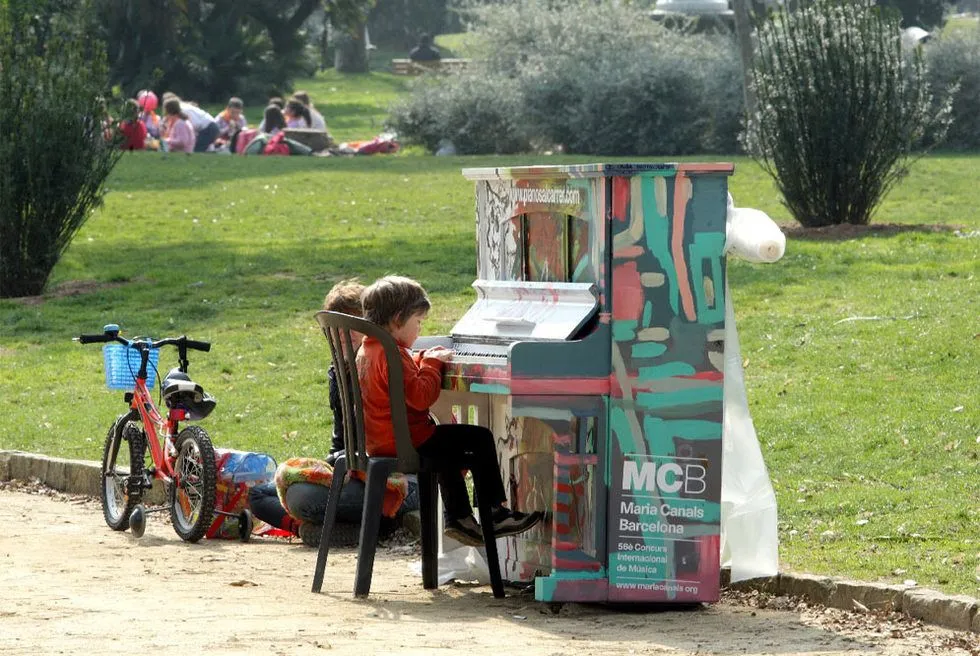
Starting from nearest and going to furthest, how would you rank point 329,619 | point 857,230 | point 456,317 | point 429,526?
point 329,619 → point 429,526 → point 456,317 → point 857,230

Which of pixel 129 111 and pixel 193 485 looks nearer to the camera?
pixel 193 485

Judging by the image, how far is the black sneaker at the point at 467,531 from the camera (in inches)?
283

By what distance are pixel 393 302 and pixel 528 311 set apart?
0.53m

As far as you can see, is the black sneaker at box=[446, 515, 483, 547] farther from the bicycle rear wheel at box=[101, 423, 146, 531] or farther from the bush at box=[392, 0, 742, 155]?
the bush at box=[392, 0, 742, 155]

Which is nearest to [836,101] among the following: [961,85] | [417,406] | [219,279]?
[219,279]

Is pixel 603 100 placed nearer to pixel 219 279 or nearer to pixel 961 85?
pixel 961 85

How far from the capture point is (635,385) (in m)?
6.71

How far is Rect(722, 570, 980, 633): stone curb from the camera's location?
251 inches

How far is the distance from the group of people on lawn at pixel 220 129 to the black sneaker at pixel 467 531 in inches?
979

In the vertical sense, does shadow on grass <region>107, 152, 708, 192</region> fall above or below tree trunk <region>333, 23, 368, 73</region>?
below

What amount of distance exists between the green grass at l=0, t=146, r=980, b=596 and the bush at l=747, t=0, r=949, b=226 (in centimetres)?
92

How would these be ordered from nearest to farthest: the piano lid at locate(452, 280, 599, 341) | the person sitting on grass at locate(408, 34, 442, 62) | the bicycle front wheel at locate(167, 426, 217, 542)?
the piano lid at locate(452, 280, 599, 341)
the bicycle front wheel at locate(167, 426, 217, 542)
the person sitting on grass at locate(408, 34, 442, 62)

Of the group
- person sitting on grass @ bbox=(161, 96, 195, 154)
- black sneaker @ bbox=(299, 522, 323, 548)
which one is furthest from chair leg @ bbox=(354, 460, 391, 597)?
person sitting on grass @ bbox=(161, 96, 195, 154)

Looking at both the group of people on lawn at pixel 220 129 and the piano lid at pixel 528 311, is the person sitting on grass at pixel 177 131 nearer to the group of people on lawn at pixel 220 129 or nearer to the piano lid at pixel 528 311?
the group of people on lawn at pixel 220 129
